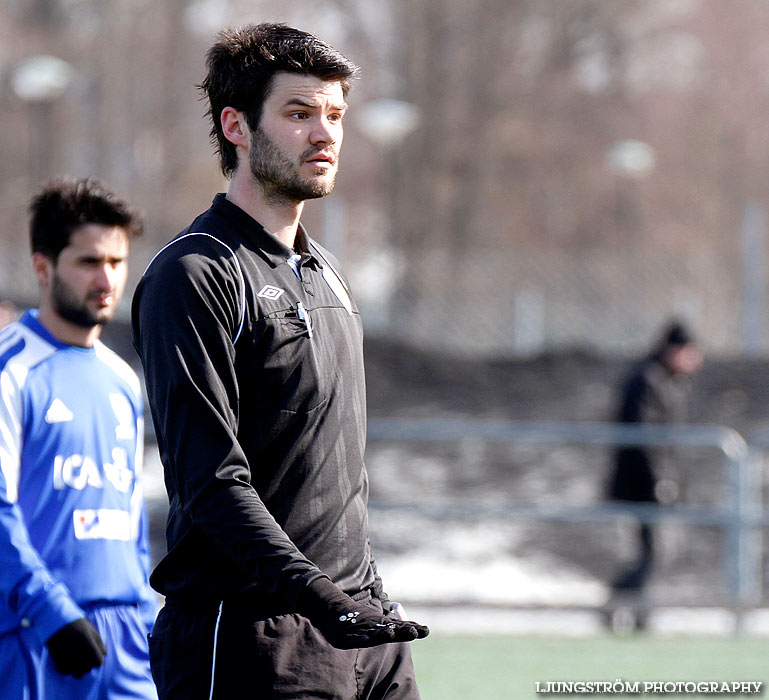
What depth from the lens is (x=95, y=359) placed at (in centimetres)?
434

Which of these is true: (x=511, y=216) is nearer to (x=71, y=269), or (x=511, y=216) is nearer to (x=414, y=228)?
(x=414, y=228)

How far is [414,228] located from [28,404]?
2304cm

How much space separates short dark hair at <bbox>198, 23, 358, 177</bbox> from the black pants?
93 cm

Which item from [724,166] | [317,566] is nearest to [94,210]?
[317,566]

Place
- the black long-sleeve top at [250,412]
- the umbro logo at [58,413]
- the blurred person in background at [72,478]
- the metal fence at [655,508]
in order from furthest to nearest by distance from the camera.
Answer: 1. the metal fence at [655,508]
2. the umbro logo at [58,413]
3. the blurred person in background at [72,478]
4. the black long-sleeve top at [250,412]

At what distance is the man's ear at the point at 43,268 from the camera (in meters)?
4.36

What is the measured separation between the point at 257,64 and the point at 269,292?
465 mm

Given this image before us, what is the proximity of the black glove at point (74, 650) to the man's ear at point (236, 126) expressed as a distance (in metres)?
1.42

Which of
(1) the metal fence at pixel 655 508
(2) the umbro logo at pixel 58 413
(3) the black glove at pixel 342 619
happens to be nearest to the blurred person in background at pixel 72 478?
(2) the umbro logo at pixel 58 413

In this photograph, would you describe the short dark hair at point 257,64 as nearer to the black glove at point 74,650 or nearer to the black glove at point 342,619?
the black glove at point 342,619

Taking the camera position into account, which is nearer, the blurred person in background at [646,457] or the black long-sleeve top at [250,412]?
the black long-sleeve top at [250,412]

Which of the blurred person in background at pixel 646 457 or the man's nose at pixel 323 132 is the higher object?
the man's nose at pixel 323 132

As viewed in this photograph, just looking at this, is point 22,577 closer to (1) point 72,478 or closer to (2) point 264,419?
(1) point 72,478

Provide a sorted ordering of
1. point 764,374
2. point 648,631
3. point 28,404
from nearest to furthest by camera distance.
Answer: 1. point 28,404
2. point 648,631
3. point 764,374
